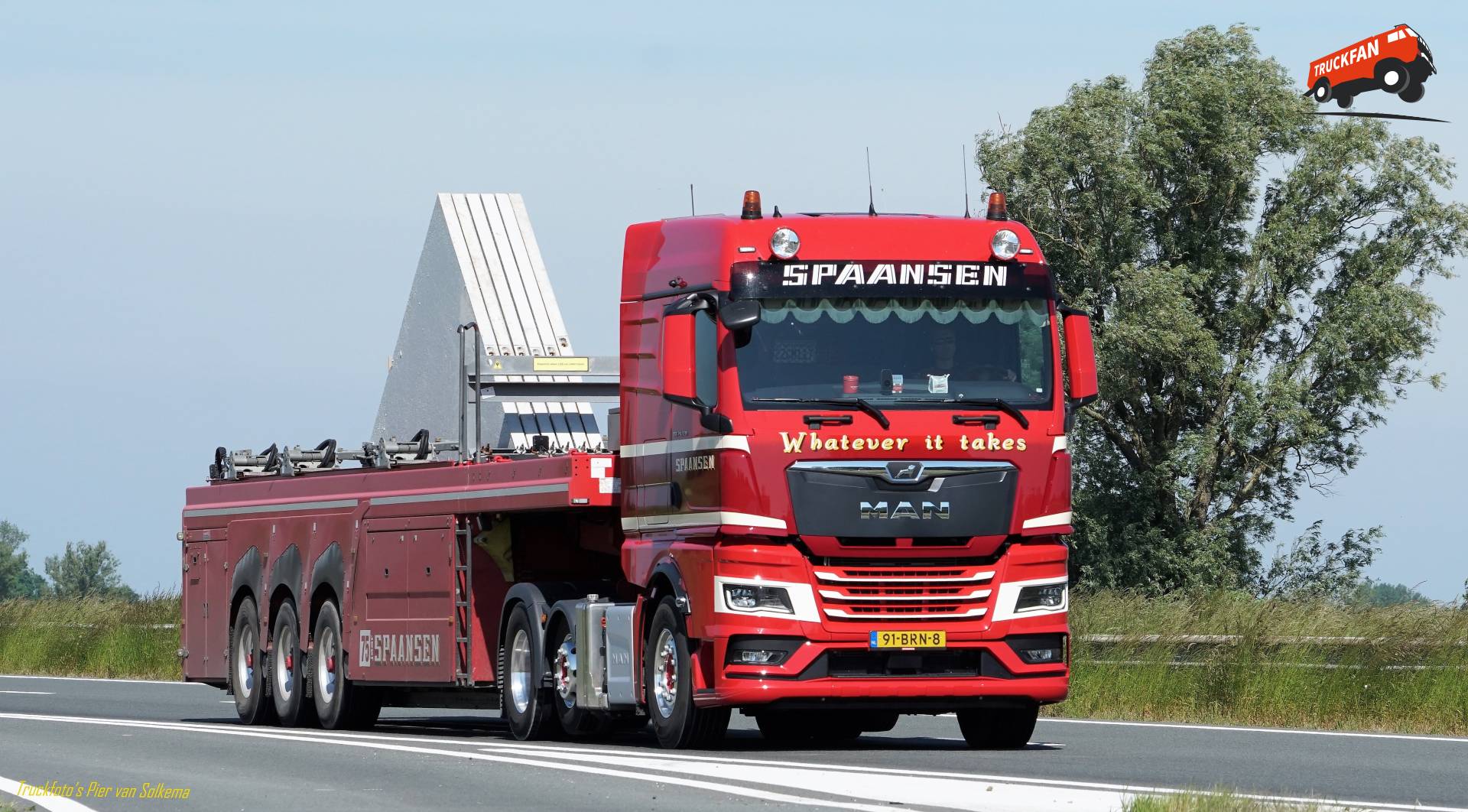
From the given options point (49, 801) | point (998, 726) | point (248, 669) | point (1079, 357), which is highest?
point (1079, 357)

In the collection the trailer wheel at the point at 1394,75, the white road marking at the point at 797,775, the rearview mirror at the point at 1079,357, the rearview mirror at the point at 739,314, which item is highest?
the trailer wheel at the point at 1394,75

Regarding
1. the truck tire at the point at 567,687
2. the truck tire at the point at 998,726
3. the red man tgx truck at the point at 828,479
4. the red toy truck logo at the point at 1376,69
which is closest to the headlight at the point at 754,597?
the red man tgx truck at the point at 828,479

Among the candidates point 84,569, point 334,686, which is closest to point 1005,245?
point 334,686

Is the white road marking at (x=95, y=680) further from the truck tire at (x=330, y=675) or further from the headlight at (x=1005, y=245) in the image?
the headlight at (x=1005, y=245)

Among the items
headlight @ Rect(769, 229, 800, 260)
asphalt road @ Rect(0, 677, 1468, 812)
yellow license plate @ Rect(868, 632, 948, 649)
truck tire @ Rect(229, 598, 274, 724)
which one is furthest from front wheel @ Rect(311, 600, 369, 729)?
headlight @ Rect(769, 229, 800, 260)

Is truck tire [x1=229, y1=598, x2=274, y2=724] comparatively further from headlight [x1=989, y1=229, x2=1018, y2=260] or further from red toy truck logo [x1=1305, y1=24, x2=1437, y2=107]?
red toy truck logo [x1=1305, y1=24, x2=1437, y2=107]

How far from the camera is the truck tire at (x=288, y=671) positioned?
71.9 ft

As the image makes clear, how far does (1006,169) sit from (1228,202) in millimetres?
5191

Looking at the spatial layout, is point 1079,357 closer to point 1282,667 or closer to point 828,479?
point 828,479

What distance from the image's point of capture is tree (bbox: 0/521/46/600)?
168600 mm

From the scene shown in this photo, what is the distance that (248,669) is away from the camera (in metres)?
22.9

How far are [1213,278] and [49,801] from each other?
152ft

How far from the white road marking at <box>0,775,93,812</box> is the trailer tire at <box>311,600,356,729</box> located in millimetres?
6772

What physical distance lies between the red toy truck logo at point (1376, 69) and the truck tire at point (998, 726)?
36156 millimetres
